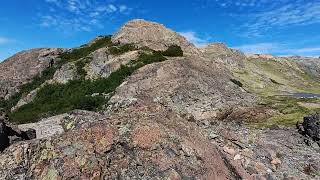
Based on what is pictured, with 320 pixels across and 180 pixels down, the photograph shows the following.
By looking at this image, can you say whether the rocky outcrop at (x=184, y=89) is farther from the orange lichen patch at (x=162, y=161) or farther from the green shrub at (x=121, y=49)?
the orange lichen patch at (x=162, y=161)

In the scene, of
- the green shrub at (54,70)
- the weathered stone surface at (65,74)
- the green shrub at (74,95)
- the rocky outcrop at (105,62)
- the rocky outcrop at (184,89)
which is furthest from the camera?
the green shrub at (54,70)

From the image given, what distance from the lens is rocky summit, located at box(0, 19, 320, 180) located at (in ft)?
67.6

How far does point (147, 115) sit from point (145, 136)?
208 centimetres

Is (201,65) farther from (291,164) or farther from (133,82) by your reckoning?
(291,164)

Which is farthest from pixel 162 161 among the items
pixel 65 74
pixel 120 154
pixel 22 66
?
pixel 22 66

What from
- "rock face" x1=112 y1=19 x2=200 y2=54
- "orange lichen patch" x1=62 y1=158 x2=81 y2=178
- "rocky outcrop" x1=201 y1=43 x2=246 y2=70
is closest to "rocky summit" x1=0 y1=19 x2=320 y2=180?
"orange lichen patch" x1=62 y1=158 x2=81 y2=178

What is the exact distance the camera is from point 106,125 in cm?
2202

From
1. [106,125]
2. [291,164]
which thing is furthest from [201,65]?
[106,125]

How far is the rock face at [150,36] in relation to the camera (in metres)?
76.1

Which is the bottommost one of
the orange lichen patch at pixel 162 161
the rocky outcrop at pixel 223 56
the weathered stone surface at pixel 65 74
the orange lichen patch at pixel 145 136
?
the orange lichen patch at pixel 162 161

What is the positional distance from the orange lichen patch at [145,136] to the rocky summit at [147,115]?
52 millimetres

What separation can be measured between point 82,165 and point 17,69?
6335cm

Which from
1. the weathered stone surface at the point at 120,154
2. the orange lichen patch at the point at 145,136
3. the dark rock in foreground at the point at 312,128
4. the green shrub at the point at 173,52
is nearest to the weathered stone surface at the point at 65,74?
the green shrub at the point at 173,52

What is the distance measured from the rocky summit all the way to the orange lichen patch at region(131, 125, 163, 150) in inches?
2.1
